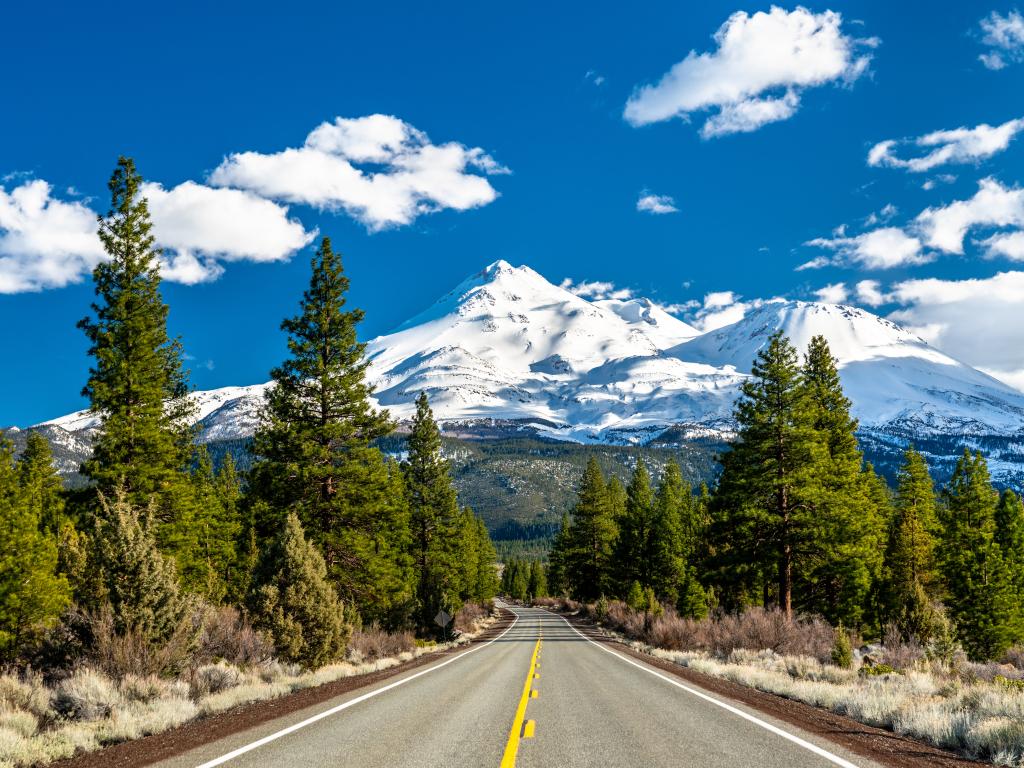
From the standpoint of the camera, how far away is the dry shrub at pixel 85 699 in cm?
1083

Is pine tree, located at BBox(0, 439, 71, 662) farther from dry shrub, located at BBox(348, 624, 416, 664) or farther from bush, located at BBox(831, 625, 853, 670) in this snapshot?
bush, located at BBox(831, 625, 853, 670)

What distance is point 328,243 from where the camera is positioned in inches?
1165

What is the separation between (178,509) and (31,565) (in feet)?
21.0

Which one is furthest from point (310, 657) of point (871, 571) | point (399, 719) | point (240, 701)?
point (871, 571)

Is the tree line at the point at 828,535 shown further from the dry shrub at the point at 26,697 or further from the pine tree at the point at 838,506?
the dry shrub at the point at 26,697

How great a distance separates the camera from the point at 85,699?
429 inches

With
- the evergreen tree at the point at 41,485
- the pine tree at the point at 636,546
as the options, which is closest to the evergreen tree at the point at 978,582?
the pine tree at the point at 636,546

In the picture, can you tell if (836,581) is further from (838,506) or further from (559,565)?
(559,565)

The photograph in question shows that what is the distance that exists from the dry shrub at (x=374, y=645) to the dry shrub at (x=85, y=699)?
39.9 ft

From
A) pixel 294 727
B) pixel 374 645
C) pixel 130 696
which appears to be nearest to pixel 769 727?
pixel 294 727

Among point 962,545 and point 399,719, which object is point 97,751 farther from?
point 962,545

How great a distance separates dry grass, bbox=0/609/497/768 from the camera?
904cm

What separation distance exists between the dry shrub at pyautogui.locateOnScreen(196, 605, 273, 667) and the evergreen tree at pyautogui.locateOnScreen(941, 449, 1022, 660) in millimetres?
36669

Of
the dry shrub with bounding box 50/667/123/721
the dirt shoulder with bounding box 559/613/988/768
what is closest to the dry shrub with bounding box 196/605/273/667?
the dry shrub with bounding box 50/667/123/721
